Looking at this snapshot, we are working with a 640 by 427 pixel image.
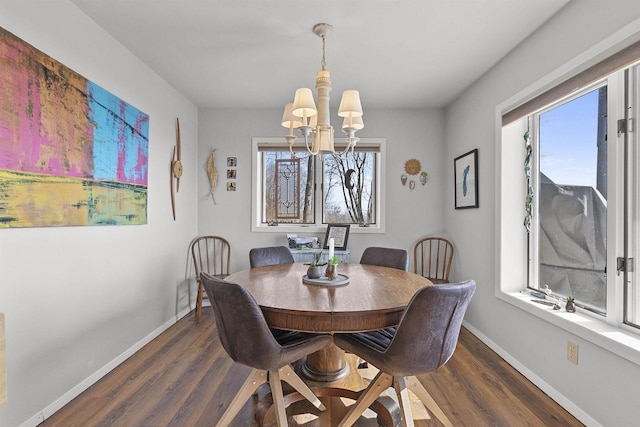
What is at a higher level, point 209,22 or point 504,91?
point 209,22

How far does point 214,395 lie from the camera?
6.75 feet

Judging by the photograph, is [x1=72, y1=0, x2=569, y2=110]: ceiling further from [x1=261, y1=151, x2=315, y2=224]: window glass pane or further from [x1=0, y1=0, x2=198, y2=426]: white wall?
[x1=261, y1=151, x2=315, y2=224]: window glass pane

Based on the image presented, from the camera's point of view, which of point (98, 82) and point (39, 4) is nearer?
point (39, 4)

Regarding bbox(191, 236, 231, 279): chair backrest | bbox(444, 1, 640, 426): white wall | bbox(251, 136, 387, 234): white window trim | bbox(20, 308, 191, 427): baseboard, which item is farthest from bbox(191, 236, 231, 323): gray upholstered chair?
bbox(444, 1, 640, 426): white wall

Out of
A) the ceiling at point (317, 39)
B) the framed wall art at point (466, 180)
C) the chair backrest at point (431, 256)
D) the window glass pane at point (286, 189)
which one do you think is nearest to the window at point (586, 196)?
the framed wall art at point (466, 180)

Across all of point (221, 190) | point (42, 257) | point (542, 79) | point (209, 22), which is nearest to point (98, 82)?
point (209, 22)

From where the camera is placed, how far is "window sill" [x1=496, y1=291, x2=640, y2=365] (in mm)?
1571

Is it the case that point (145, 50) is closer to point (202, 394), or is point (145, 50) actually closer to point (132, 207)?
point (132, 207)

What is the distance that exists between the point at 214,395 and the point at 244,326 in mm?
959

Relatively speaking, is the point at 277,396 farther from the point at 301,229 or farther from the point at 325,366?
the point at 301,229

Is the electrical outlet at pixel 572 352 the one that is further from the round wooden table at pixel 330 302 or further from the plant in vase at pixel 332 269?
the plant in vase at pixel 332 269

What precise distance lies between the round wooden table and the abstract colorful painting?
113cm

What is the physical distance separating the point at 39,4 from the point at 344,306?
2313 mm

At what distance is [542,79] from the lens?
2178mm
